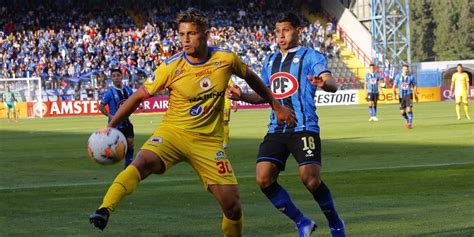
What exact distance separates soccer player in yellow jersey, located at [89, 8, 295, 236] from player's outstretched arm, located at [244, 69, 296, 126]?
263 millimetres

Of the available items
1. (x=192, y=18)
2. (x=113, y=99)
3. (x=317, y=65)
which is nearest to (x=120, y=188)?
(x=192, y=18)

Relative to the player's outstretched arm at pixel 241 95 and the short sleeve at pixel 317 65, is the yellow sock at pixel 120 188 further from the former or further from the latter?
the short sleeve at pixel 317 65

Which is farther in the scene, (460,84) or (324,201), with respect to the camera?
(460,84)

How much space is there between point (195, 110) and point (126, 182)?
1.16 m

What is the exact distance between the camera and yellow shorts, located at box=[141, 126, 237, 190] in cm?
834

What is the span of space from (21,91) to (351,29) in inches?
1051

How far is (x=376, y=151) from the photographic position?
72.8ft

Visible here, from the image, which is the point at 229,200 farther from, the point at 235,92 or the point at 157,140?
the point at 235,92

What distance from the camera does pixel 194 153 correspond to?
27.6 ft

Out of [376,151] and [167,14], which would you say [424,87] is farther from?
[376,151]

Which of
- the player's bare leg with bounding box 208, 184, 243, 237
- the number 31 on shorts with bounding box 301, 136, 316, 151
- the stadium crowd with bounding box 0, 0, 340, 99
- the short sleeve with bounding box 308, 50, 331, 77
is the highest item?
the short sleeve with bounding box 308, 50, 331, 77

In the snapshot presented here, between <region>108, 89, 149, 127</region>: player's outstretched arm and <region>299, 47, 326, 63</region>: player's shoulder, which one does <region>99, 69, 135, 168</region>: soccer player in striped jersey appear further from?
<region>108, 89, 149, 127</region>: player's outstretched arm

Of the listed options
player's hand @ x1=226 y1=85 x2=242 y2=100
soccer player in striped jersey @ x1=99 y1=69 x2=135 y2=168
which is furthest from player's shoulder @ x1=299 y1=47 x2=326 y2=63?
soccer player in striped jersey @ x1=99 y1=69 x2=135 y2=168

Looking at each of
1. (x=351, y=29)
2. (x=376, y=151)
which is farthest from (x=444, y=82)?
(x=376, y=151)
